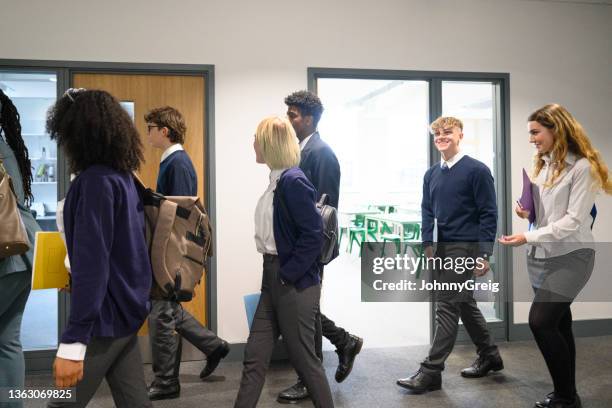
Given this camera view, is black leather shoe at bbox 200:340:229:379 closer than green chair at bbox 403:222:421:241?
Yes

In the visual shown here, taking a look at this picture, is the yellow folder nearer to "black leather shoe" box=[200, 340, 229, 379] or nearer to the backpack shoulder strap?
the backpack shoulder strap

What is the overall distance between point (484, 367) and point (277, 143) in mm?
1982

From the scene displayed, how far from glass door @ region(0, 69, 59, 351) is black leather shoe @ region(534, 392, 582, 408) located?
9.49ft

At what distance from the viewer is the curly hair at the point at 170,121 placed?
280 centimetres

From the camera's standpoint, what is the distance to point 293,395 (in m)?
2.72

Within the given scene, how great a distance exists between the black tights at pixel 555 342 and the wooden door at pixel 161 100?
2099 mm

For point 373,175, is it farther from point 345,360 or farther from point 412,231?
point 345,360

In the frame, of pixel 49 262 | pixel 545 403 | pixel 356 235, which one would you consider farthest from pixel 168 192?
pixel 356 235

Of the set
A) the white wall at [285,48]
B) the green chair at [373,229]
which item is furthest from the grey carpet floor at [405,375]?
the green chair at [373,229]

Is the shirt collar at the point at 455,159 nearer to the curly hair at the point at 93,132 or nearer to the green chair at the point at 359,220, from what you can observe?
the curly hair at the point at 93,132

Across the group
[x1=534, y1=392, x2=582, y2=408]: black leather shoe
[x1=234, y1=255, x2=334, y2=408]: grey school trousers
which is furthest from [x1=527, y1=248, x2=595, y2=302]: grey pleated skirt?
[x1=234, y1=255, x2=334, y2=408]: grey school trousers

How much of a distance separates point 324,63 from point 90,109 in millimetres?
2473

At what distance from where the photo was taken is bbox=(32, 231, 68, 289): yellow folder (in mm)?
1445

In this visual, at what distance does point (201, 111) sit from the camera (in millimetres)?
3551
